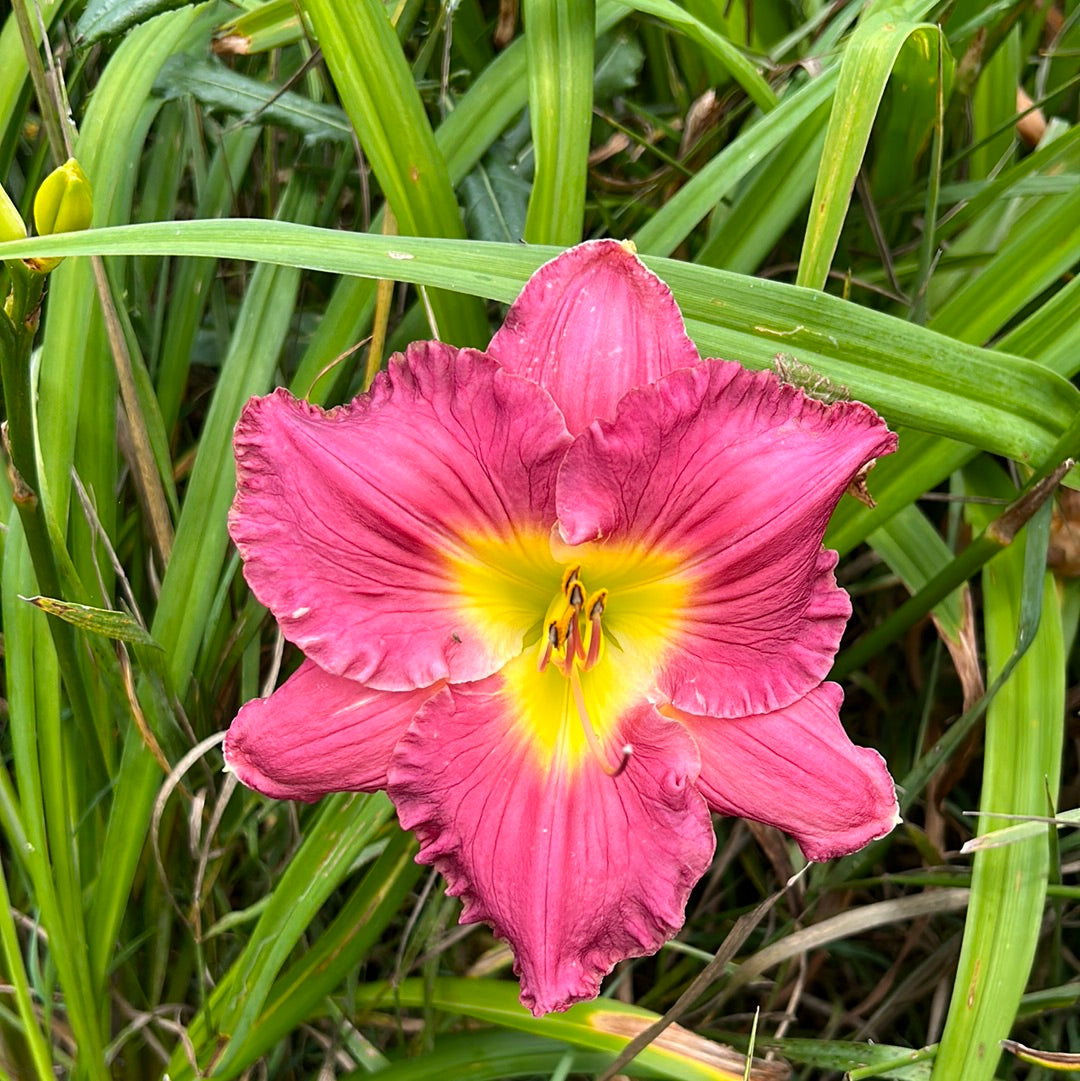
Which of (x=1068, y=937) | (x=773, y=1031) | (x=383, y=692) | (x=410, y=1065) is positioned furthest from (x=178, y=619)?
(x=1068, y=937)

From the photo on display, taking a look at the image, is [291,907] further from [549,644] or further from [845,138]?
[845,138]

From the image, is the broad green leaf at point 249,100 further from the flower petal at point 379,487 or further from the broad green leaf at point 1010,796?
the broad green leaf at point 1010,796

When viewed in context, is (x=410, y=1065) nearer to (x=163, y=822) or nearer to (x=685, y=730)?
(x=163, y=822)

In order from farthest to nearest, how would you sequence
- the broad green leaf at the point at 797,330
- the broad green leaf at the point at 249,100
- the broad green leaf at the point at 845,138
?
the broad green leaf at the point at 249,100
the broad green leaf at the point at 845,138
the broad green leaf at the point at 797,330

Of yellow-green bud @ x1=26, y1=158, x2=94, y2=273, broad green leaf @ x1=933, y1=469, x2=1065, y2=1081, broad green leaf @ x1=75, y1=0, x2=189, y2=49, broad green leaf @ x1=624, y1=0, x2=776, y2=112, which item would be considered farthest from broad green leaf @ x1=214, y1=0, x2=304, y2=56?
broad green leaf @ x1=933, y1=469, x2=1065, y2=1081

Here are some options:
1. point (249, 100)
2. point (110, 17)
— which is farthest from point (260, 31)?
point (110, 17)

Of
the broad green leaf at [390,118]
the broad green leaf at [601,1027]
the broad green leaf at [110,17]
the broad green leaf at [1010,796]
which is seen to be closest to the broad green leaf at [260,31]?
the broad green leaf at [110,17]

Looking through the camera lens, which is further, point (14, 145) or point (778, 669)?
point (14, 145)
